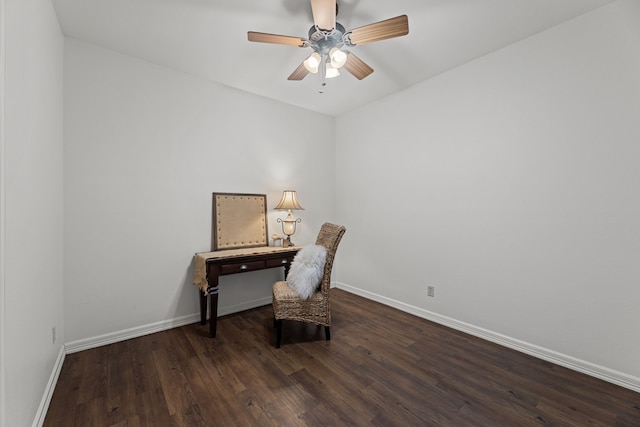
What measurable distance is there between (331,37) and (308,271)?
73.1 inches

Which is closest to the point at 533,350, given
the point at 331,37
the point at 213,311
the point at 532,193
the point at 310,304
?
the point at 532,193

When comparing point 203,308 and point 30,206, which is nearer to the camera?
point 30,206

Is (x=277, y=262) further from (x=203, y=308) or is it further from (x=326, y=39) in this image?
(x=326, y=39)

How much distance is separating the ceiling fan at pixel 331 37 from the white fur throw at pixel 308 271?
153cm

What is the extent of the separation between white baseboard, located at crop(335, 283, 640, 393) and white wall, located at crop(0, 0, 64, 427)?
3075mm

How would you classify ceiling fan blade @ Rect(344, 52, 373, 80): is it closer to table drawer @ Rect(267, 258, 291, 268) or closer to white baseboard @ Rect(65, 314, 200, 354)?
table drawer @ Rect(267, 258, 291, 268)

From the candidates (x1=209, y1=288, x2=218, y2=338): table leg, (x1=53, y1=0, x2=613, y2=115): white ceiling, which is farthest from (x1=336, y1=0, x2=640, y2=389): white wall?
(x1=209, y1=288, x2=218, y2=338): table leg

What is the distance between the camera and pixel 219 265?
8.29 feet

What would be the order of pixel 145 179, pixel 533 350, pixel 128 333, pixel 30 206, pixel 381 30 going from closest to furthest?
pixel 30 206
pixel 381 30
pixel 533 350
pixel 128 333
pixel 145 179

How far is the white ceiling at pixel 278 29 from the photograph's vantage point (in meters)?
1.90

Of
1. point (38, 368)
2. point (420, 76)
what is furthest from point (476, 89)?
point (38, 368)

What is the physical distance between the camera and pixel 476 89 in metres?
2.56

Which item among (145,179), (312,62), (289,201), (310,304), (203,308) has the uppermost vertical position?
(312,62)

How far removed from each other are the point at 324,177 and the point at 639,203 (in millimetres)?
3110
